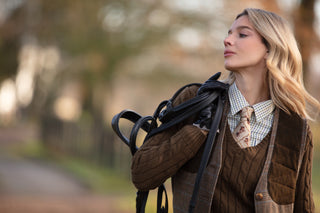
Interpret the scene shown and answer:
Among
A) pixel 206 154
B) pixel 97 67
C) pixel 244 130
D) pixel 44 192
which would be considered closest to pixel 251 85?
pixel 244 130

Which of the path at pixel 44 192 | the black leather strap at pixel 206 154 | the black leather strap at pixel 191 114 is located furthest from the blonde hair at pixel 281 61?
the path at pixel 44 192

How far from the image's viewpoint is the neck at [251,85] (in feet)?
7.54

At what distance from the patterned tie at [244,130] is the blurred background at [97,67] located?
4399mm

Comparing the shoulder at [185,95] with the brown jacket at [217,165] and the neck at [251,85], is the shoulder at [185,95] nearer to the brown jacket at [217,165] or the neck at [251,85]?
the brown jacket at [217,165]

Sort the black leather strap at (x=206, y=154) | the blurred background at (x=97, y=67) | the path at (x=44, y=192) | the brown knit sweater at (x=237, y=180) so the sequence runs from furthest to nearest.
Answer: the blurred background at (x=97, y=67)
the path at (x=44, y=192)
the brown knit sweater at (x=237, y=180)
the black leather strap at (x=206, y=154)

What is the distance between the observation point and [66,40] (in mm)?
14266

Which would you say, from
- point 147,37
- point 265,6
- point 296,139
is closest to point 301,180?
point 296,139

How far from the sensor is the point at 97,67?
1395 cm

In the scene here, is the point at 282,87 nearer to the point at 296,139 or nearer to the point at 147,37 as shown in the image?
the point at 296,139

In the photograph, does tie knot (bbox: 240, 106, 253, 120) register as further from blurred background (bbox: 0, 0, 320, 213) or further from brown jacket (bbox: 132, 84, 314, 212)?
blurred background (bbox: 0, 0, 320, 213)

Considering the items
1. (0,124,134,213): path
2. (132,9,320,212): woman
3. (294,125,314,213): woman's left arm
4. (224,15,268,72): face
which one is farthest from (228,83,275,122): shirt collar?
(0,124,134,213): path

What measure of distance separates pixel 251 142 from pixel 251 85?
33cm

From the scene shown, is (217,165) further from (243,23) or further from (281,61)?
(243,23)

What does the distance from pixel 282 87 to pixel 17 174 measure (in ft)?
27.2
